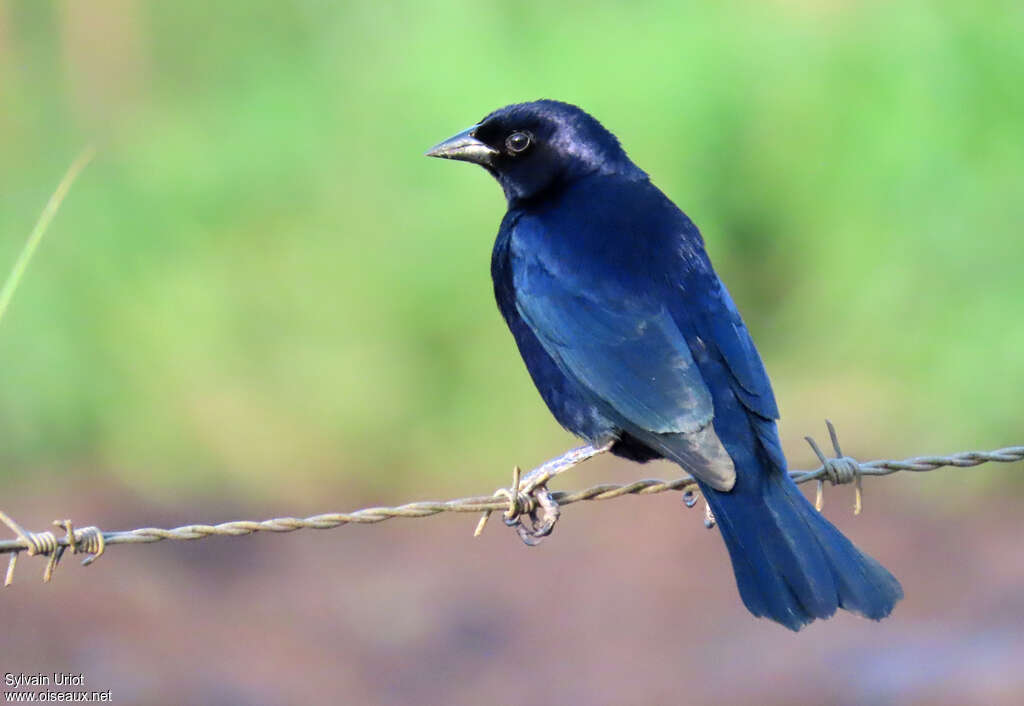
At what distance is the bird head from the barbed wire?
0.96m

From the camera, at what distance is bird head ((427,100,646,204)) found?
501 centimetres

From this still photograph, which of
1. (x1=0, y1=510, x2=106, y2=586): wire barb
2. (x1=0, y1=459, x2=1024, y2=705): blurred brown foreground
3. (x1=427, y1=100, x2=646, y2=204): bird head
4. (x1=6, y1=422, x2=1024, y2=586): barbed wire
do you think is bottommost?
(x1=0, y1=459, x2=1024, y2=705): blurred brown foreground

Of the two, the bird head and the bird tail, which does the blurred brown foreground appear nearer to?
the bird head

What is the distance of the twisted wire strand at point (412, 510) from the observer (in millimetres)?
3400

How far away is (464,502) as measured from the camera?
380 centimetres

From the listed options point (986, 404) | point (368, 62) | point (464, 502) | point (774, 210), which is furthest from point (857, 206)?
point (464, 502)

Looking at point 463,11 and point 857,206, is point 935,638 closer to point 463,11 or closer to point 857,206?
point 857,206

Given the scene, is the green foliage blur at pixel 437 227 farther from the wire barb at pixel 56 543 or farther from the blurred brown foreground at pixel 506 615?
the wire barb at pixel 56 543

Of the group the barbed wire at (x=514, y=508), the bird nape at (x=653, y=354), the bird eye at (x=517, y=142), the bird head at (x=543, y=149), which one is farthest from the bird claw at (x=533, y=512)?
the bird eye at (x=517, y=142)

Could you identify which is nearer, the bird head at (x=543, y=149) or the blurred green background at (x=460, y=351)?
the bird head at (x=543, y=149)

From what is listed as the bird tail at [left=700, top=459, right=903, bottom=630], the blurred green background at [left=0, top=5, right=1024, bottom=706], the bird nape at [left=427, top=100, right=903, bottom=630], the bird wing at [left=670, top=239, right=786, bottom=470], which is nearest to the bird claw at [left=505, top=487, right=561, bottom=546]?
the bird nape at [left=427, top=100, right=903, bottom=630]

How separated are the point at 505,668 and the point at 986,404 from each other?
269 centimetres

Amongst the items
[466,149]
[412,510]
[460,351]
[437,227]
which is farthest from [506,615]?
[412,510]

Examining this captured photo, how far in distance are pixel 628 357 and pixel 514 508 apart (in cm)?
50
